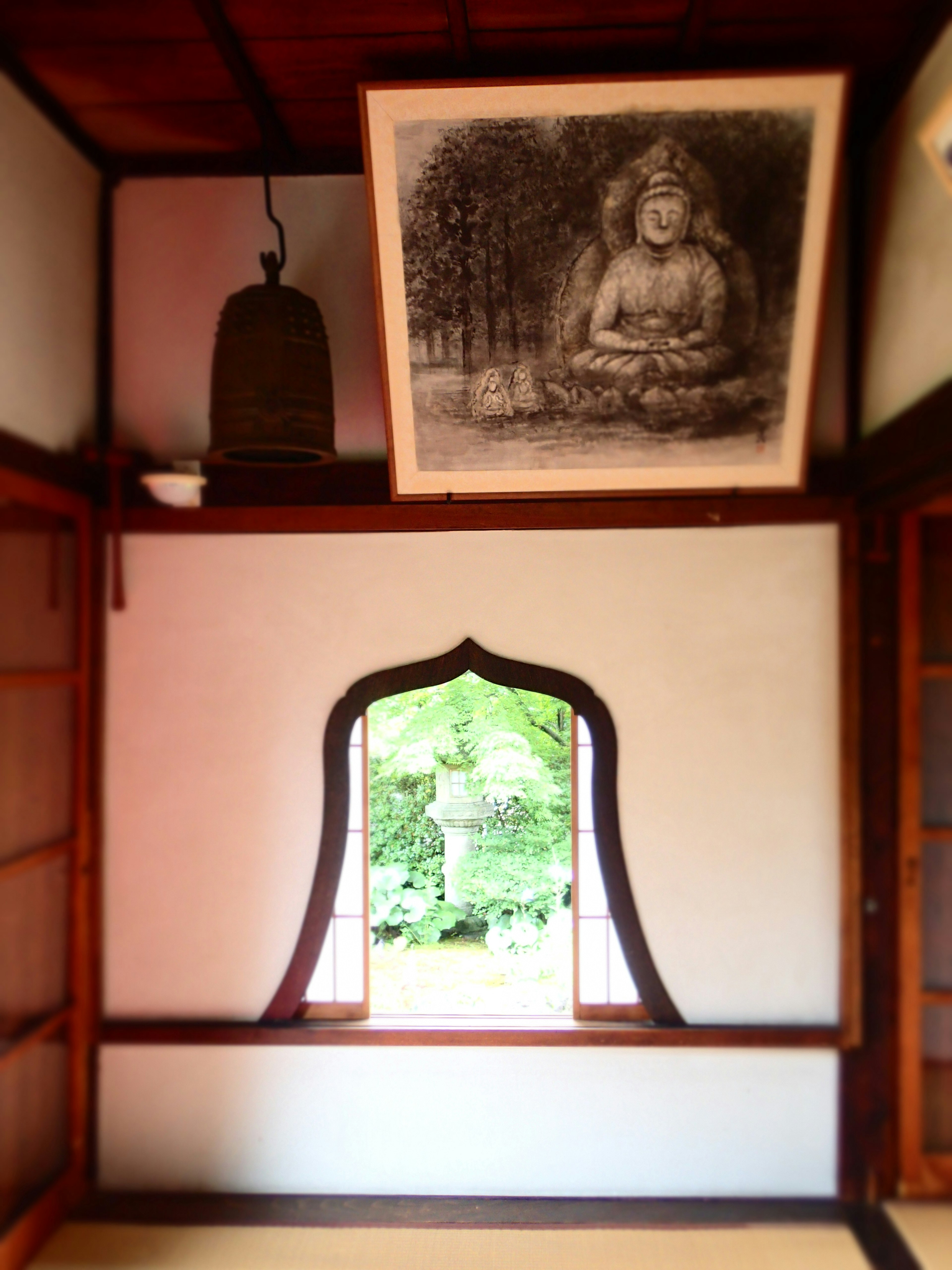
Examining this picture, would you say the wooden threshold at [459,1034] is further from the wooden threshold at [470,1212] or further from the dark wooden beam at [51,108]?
the dark wooden beam at [51,108]

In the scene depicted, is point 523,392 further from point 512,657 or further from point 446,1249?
point 446,1249

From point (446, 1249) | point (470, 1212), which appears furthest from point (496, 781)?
point (446, 1249)

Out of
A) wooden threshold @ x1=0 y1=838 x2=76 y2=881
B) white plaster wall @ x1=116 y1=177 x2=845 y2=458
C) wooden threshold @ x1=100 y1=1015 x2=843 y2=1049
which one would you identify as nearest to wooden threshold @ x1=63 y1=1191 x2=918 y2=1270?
wooden threshold @ x1=100 y1=1015 x2=843 y2=1049

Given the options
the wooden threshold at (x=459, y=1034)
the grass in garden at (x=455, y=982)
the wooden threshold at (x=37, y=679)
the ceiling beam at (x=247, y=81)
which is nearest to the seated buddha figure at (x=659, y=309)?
the ceiling beam at (x=247, y=81)

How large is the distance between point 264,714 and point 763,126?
2.18 metres

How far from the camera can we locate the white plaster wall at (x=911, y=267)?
199 cm

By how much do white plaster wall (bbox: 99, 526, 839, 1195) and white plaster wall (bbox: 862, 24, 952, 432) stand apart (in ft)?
1.74

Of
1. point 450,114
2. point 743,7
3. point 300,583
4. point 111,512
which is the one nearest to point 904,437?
point 743,7

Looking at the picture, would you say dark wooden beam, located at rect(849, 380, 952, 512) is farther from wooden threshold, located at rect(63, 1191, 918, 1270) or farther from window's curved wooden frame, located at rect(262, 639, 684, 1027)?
wooden threshold, located at rect(63, 1191, 918, 1270)

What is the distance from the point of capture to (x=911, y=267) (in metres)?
2.15

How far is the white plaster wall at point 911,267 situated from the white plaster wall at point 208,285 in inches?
9.0

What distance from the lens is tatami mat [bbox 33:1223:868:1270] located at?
221cm

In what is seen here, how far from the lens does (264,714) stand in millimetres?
2592

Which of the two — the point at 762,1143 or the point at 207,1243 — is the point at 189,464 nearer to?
the point at 207,1243
